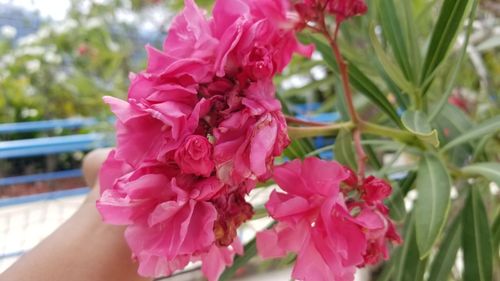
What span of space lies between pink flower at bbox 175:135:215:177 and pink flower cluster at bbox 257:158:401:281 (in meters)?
0.08

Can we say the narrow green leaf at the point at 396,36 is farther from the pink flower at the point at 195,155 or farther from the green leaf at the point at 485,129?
the pink flower at the point at 195,155

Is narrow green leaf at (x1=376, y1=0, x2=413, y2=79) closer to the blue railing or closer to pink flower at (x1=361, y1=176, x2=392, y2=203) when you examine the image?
pink flower at (x1=361, y1=176, x2=392, y2=203)

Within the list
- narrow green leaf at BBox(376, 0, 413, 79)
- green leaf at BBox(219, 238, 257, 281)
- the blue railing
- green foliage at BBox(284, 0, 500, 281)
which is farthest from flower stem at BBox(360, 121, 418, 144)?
the blue railing

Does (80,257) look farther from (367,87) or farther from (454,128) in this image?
(454,128)

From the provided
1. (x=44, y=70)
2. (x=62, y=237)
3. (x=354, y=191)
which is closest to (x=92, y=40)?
(x=44, y=70)

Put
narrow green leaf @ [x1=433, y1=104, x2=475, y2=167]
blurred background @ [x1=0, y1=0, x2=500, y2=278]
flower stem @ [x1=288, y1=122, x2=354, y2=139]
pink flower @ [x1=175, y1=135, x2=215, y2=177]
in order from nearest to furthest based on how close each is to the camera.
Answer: pink flower @ [x1=175, y1=135, x2=215, y2=177]
flower stem @ [x1=288, y1=122, x2=354, y2=139]
narrow green leaf @ [x1=433, y1=104, x2=475, y2=167]
blurred background @ [x1=0, y1=0, x2=500, y2=278]

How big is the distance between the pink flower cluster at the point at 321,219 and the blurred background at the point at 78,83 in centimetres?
34

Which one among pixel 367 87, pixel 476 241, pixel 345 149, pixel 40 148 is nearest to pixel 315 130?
pixel 345 149

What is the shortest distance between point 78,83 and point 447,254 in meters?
2.14

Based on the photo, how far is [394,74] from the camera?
0.53 meters

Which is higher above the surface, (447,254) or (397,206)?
(397,206)

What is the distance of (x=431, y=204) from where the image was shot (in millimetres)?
419

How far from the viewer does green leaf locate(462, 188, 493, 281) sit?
53 centimetres

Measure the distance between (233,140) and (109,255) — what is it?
234mm
